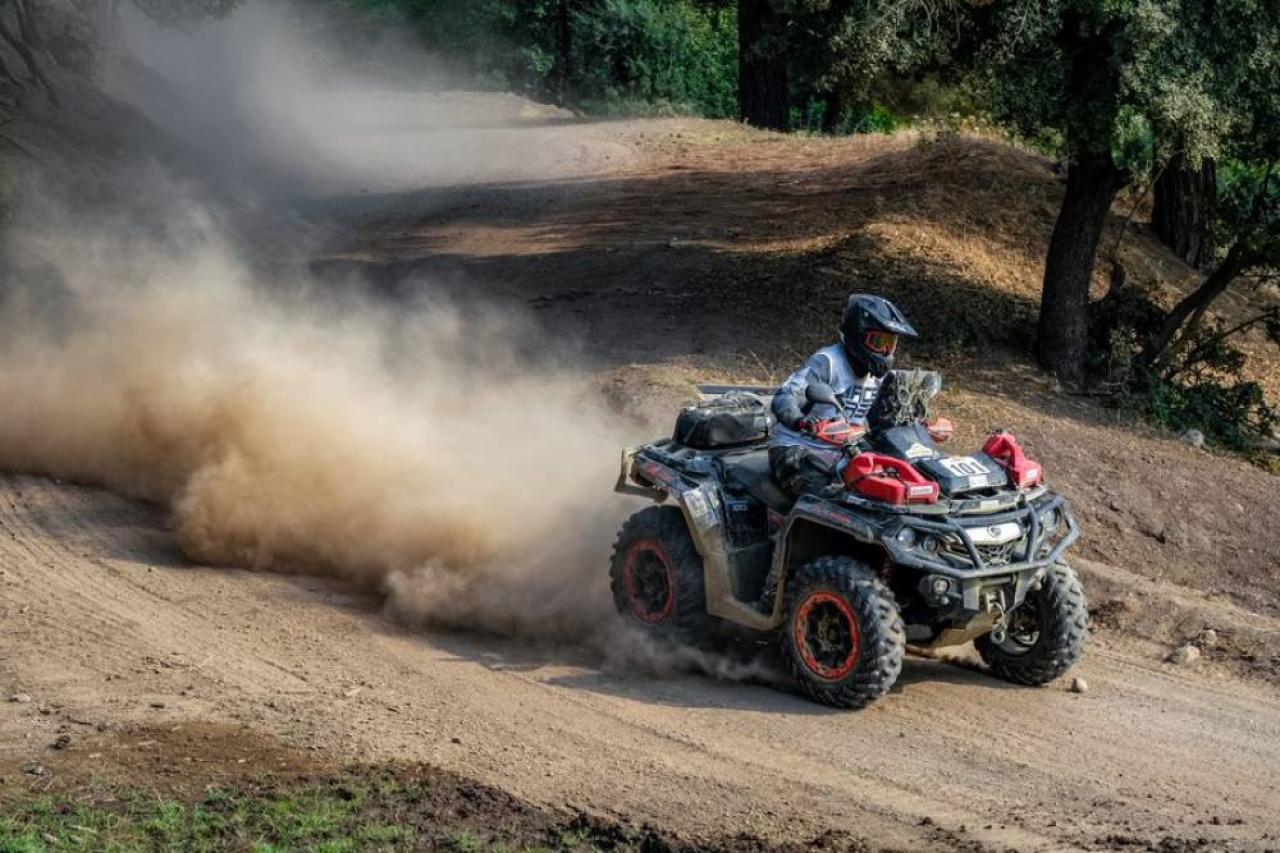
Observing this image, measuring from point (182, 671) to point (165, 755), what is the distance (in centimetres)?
162

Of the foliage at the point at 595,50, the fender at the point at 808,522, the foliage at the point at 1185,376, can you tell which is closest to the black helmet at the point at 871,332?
the fender at the point at 808,522

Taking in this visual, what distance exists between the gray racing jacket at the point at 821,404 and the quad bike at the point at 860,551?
20cm

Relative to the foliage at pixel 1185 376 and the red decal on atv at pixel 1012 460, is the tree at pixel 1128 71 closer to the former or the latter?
the foliage at pixel 1185 376

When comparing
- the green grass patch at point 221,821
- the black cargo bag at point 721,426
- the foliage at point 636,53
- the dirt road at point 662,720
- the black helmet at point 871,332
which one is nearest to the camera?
the green grass patch at point 221,821

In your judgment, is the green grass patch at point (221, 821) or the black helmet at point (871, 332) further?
the black helmet at point (871, 332)

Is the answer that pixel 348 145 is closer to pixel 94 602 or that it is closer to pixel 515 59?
pixel 515 59

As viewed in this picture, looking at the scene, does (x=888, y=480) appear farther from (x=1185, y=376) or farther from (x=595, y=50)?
(x=595, y=50)

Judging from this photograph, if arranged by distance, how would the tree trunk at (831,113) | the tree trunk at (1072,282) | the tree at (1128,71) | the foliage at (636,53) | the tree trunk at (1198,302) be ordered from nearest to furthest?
the tree at (1128,71) < the tree trunk at (1072,282) < the tree trunk at (1198,302) < the tree trunk at (831,113) < the foliage at (636,53)

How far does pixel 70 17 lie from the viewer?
105ft

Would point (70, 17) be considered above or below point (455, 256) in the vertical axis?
above

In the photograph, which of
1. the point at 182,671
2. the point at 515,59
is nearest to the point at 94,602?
the point at 182,671

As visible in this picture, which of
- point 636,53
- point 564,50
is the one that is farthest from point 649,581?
point 564,50

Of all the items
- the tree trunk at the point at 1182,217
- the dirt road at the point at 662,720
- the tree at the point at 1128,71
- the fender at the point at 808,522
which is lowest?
the dirt road at the point at 662,720

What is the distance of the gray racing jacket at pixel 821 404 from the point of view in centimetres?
1082
